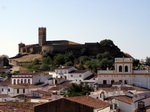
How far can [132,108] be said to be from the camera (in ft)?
108

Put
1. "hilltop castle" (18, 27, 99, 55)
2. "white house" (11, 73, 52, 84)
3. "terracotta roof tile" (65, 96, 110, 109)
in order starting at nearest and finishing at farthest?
"terracotta roof tile" (65, 96, 110, 109) → "white house" (11, 73, 52, 84) → "hilltop castle" (18, 27, 99, 55)

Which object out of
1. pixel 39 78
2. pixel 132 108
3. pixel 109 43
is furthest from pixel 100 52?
pixel 132 108

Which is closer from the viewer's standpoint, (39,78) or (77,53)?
(39,78)

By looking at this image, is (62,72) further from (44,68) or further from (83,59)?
(83,59)

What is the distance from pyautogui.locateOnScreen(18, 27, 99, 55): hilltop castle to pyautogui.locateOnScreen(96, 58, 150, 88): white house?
130 feet

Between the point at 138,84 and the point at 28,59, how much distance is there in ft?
158

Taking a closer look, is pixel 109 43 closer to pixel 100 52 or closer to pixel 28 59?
pixel 100 52

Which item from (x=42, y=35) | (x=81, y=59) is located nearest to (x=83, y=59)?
(x=81, y=59)

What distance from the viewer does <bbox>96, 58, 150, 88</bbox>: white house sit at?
58688mm

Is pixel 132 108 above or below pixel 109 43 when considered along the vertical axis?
below

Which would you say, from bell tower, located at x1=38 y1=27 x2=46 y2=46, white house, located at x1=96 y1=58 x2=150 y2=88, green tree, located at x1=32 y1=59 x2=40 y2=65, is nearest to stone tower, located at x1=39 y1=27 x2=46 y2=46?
bell tower, located at x1=38 y1=27 x2=46 y2=46

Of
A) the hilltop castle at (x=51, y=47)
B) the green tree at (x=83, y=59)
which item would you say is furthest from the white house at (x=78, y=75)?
the hilltop castle at (x=51, y=47)

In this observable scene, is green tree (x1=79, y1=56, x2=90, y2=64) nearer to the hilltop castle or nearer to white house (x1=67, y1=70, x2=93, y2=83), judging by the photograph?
the hilltop castle

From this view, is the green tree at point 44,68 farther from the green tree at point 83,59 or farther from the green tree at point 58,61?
the green tree at point 83,59
